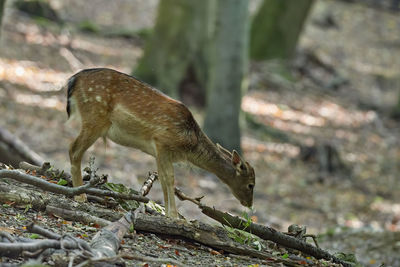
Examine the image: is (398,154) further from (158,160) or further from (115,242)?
(115,242)

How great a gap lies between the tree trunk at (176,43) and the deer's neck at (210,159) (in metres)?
10.1

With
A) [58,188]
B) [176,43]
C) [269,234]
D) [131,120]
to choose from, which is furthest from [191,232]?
[176,43]

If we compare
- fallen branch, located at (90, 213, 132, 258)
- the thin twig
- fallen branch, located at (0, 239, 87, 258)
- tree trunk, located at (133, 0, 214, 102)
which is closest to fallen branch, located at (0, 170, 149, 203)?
fallen branch, located at (90, 213, 132, 258)

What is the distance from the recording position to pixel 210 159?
305 inches

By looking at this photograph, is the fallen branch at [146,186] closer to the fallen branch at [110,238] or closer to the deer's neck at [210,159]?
the deer's neck at [210,159]

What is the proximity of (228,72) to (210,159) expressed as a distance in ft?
25.3

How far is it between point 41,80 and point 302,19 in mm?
10980

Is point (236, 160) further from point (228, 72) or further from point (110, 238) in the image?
point (228, 72)

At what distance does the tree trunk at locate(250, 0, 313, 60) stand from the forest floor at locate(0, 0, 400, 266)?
0.73 m

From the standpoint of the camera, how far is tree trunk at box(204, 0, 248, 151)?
1474 centimetres

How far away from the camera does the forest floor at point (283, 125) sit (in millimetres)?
12875

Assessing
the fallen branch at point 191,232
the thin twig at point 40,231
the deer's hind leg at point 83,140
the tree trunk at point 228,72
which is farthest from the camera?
the tree trunk at point 228,72

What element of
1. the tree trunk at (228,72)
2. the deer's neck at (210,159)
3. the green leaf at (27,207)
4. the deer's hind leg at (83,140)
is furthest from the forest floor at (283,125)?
the tree trunk at (228,72)

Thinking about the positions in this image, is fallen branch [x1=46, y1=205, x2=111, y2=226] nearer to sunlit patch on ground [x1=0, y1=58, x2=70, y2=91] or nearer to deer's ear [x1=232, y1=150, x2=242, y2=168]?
deer's ear [x1=232, y1=150, x2=242, y2=168]
